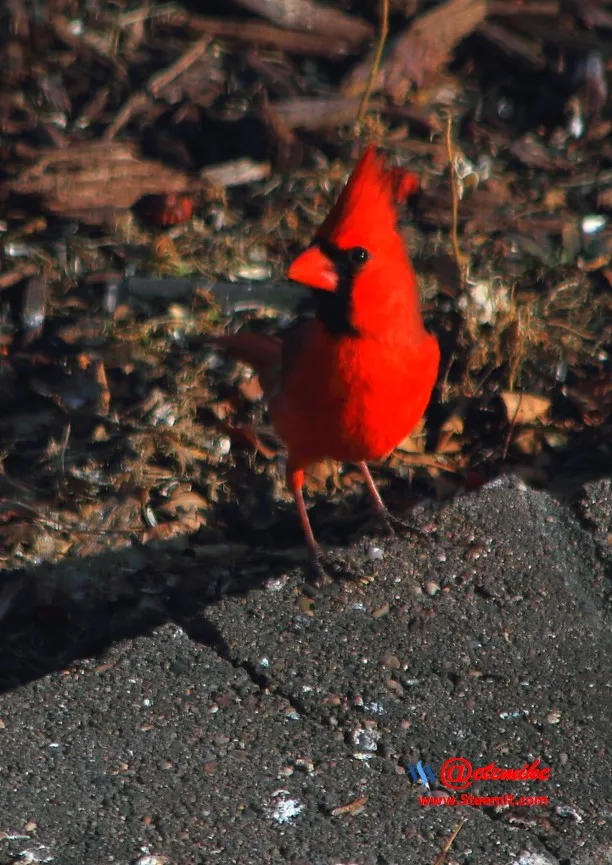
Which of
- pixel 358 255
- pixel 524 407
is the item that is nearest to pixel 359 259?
pixel 358 255

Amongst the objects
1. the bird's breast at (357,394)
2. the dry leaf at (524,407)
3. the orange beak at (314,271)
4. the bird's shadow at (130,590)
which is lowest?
the bird's shadow at (130,590)

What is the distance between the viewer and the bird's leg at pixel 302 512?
3.10 m

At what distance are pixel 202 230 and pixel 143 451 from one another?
33.4 inches

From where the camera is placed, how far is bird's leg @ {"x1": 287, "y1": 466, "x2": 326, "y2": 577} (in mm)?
3098

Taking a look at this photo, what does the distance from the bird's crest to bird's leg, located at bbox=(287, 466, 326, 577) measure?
2.22 feet

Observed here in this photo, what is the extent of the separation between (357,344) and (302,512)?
531 millimetres

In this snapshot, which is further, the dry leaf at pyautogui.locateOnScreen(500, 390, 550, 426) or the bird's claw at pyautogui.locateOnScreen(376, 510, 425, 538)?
the dry leaf at pyautogui.locateOnScreen(500, 390, 550, 426)

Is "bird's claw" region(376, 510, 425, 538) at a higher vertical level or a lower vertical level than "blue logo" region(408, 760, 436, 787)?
lower

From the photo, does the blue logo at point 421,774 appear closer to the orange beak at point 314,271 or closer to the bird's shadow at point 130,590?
the bird's shadow at point 130,590

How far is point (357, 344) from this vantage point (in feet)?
9.59

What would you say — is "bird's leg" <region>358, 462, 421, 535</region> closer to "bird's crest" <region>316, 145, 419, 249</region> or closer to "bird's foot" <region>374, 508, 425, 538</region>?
"bird's foot" <region>374, 508, 425, 538</region>

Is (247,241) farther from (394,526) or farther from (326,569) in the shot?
(326,569)

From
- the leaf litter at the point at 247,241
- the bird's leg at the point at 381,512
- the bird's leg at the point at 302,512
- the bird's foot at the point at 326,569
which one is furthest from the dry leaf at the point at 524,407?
the bird's foot at the point at 326,569

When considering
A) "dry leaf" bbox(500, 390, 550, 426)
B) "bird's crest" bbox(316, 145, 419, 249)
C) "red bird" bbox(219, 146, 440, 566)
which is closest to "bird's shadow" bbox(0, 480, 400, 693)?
"red bird" bbox(219, 146, 440, 566)
